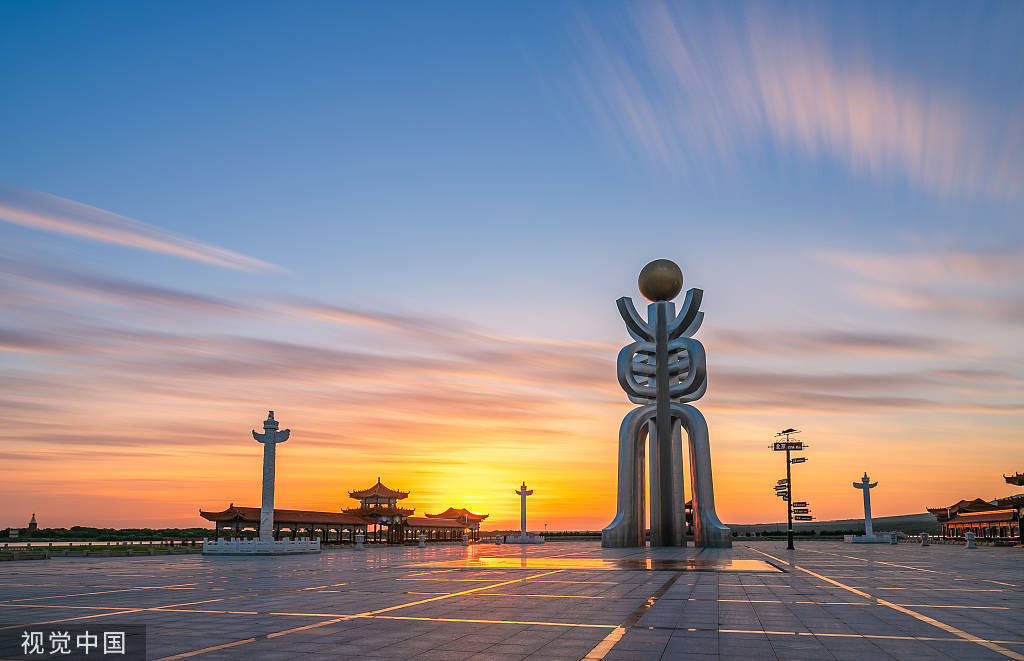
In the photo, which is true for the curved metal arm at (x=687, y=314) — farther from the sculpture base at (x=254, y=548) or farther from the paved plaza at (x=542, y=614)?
the sculpture base at (x=254, y=548)

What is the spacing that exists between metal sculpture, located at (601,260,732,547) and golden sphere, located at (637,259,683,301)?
4.26 feet

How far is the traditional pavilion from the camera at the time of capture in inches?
2505

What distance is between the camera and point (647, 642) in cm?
1184

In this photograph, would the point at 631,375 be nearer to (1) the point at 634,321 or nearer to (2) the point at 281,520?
(1) the point at 634,321

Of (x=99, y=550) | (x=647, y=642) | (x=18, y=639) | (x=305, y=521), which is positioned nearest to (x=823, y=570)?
(x=647, y=642)

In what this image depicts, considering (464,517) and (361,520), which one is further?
(464,517)

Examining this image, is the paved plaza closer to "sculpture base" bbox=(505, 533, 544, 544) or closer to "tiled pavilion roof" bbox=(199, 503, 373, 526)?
"tiled pavilion roof" bbox=(199, 503, 373, 526)

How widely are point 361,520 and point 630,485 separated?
38.3 meters

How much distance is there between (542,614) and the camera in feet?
50.4

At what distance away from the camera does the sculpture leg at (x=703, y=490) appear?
168 feet

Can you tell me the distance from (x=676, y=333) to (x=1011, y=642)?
139 feet

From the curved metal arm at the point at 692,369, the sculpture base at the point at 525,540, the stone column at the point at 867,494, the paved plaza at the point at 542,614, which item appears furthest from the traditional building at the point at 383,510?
the paved plaza at the point at 542,614

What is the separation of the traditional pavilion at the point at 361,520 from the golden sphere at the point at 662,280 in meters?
38.6

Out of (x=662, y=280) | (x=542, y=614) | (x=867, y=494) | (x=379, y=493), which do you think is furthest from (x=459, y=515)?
(x=542, y=614)
